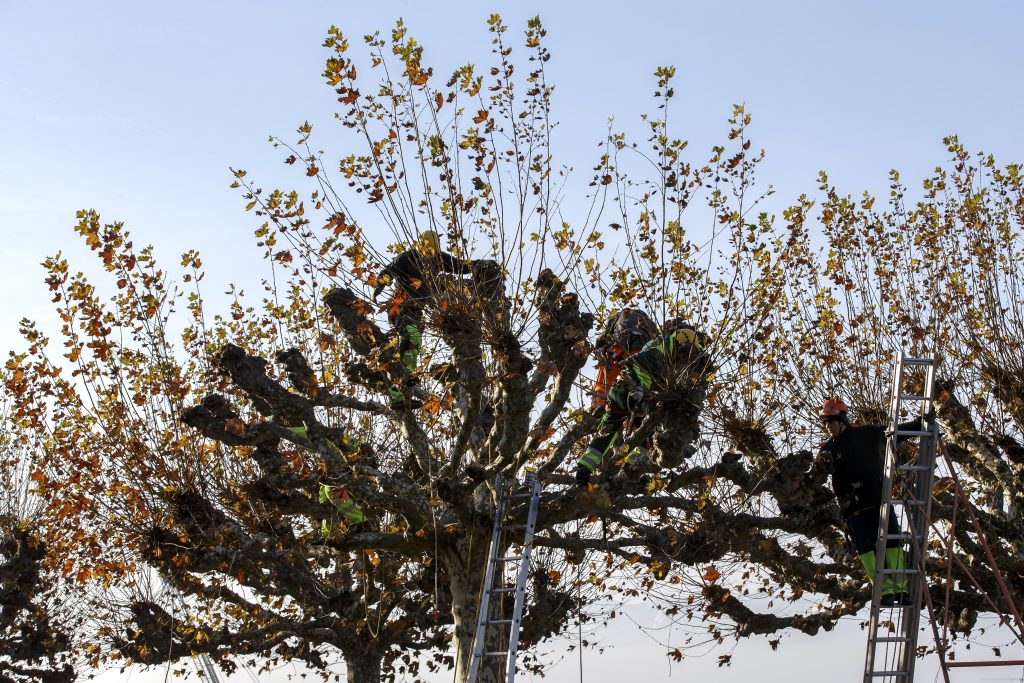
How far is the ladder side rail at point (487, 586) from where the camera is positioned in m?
9.77

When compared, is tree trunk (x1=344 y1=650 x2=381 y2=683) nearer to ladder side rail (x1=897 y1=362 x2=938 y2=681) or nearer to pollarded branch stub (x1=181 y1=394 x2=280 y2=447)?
pollarded branch stub (x1=181 y1=394 x2=280 y2=447)

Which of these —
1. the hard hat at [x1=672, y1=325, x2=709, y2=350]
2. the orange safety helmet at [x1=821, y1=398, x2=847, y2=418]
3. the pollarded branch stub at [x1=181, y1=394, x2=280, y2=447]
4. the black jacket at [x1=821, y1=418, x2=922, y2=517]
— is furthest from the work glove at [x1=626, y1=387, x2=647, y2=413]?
the pollarded branch stub at [x1=181, y1=394, x2=280, y2=447]

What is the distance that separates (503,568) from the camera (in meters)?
10.7

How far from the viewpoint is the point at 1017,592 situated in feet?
40.9

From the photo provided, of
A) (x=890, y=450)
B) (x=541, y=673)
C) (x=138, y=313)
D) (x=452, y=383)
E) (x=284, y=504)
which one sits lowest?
(x=541, y=673)

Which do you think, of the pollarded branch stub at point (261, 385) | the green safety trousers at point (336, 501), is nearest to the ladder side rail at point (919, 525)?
the green safety trousers at point (336, 501)

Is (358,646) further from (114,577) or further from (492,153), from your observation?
(492,153)

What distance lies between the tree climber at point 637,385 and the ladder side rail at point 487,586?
0.91m

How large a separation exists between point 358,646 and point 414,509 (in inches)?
226

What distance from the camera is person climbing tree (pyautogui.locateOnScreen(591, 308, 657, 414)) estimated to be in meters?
10.8

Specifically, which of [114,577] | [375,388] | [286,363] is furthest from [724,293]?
[114,577]

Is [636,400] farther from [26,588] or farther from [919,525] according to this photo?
[26,588]

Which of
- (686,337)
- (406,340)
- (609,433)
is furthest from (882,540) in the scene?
(406,340)

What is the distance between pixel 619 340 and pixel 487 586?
10.0 ft
